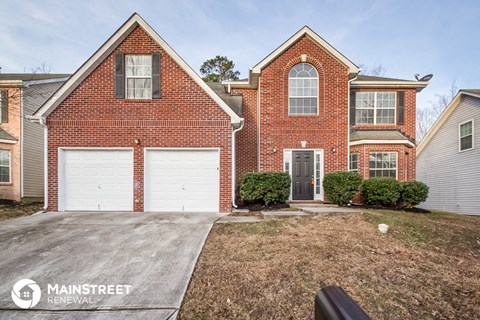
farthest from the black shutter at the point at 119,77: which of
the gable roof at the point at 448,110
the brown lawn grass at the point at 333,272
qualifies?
the gable roof at the point at 448,110

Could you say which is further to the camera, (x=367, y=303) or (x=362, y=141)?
(x=362, y=141)

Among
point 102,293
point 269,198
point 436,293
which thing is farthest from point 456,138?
point 102,293

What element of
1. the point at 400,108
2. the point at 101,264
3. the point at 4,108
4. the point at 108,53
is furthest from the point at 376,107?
the point at 4,108

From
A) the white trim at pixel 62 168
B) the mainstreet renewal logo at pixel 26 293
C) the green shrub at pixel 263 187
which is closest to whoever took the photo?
the mainstreet renewal logo at pixel 26 293

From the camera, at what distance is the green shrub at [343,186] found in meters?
9.38

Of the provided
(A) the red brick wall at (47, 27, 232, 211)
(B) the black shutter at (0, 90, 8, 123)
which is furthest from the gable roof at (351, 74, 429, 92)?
(B) the black shutter at (0, 90, 8, 123)

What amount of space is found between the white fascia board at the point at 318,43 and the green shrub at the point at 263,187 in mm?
4977

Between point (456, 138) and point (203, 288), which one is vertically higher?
point (456, 138)

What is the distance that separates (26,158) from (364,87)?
1870 centimetres

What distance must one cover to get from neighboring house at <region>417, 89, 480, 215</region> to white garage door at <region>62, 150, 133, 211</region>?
1582 centimetres

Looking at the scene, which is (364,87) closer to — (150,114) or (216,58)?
(150,114)

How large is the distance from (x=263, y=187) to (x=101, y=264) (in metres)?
5.74

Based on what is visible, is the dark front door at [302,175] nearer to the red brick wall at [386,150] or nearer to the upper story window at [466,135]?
the red brick wall at [386,150]

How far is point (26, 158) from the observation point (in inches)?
529
